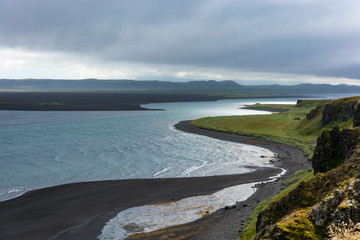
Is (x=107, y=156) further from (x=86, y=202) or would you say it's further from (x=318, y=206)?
(x=318, y=206)

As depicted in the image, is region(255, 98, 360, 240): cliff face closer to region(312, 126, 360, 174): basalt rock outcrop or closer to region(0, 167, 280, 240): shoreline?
region(312, 126, 360, 174): basalt rock outcrop

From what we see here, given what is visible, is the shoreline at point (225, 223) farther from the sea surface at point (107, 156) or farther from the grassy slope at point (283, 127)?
the grassy slope at point (283, 127)

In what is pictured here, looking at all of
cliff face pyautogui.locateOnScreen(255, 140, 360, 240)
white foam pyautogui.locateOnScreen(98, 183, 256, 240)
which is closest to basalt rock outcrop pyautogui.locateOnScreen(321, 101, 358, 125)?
white foam pyautogui.locateOnScreen(98, 183, 256, 240)

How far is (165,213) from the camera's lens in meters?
31.8

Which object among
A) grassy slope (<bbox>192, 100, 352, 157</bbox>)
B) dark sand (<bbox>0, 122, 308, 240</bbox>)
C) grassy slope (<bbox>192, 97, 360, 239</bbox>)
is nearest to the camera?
dark sand (<bbox>0, 122, 308, 240</bbox>)

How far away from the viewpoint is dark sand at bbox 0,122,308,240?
2728 centimetres

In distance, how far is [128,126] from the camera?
4107 inches

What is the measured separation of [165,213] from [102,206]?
8118 millimetres

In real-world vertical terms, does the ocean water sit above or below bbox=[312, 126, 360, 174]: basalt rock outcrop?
below

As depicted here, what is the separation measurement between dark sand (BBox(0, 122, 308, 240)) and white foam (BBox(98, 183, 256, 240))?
43.5 inches

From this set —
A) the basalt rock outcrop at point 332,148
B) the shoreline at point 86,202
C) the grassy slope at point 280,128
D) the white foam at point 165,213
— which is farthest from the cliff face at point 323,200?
the grassy slope at point 280,128

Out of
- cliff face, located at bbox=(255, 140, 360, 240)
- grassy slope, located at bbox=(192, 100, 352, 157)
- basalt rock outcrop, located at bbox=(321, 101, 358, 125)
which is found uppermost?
basalt rock outcrop, located at bbox=(321, 101, 358, 125)

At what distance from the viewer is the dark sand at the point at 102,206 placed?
27.3 metres

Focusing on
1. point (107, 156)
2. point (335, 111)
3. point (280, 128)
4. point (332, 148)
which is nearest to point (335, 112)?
point (335, 111)
